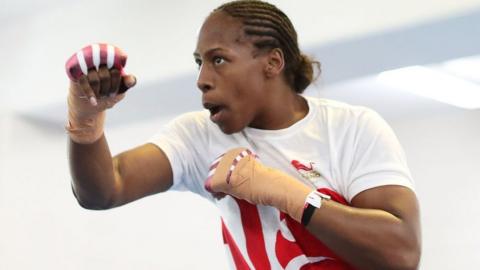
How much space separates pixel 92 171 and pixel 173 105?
7.85ft

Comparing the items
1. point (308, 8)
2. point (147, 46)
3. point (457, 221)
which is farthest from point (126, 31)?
point (457, 221)

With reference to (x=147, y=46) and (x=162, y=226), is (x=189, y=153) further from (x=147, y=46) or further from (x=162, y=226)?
(x=162, y=226)

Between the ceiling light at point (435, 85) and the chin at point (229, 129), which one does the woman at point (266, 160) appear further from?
the ceiling light at point (435, 85)

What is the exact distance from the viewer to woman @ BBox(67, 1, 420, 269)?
4.12ft

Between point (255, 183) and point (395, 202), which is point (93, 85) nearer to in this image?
point (255, 183)

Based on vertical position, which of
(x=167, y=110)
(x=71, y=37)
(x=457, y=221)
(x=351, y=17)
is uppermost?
(x=351, y=17)

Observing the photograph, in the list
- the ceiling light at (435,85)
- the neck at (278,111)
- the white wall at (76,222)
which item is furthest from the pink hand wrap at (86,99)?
the white wall at (76,222)

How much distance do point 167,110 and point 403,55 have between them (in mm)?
1396

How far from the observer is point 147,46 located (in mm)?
3254

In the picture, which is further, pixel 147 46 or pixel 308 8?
pixel 147 46

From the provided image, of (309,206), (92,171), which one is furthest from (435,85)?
(92,171)

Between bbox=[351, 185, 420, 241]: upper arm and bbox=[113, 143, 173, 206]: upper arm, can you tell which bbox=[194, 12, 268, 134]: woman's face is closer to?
bbox=[113, 143, 173, 206]: upper arm

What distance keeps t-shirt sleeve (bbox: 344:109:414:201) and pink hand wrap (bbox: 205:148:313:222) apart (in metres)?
0.10

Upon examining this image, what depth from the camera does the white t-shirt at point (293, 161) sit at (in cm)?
133
